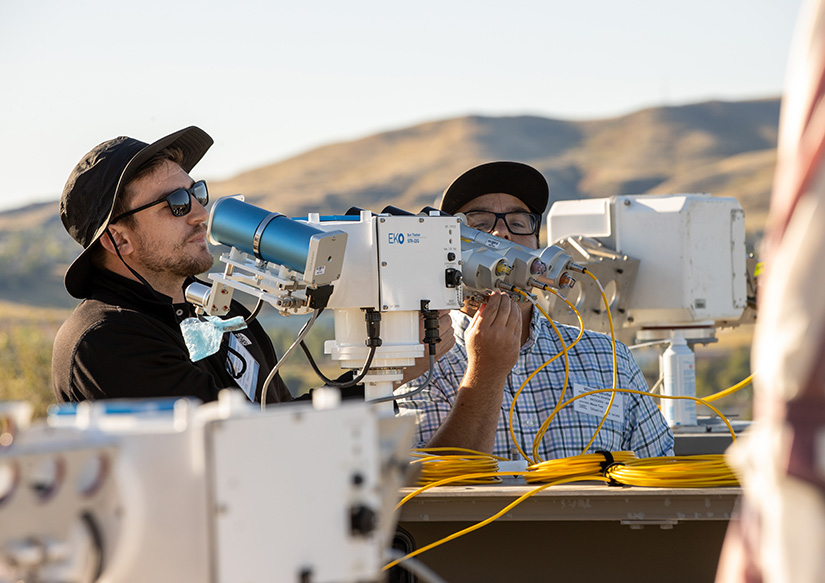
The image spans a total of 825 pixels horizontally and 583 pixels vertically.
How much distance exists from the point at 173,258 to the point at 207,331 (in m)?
0.86

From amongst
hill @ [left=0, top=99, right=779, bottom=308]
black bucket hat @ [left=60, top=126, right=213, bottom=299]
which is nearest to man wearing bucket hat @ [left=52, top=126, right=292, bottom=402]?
black bucket hat @ [left=60, top=126, right=213, bottom=299]

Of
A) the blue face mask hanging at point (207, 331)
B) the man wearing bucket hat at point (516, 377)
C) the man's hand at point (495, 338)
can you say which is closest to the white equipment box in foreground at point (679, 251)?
the man wearing bucket hat at point (516, 377)

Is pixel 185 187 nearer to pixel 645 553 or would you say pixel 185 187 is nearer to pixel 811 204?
pixel 645 553

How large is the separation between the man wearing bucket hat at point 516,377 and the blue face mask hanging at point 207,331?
29.6 inches

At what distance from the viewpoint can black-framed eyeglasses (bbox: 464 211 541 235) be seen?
11.4 feet

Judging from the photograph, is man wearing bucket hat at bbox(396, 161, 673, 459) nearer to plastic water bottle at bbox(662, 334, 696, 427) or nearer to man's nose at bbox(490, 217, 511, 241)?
man's nose at bbox(490, 217, 511, 241)

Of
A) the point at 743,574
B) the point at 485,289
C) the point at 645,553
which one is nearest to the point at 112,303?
the point at 485,289

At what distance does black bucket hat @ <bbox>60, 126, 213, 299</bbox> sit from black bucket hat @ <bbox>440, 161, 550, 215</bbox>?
0.94 meters

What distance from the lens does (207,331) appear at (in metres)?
2.49

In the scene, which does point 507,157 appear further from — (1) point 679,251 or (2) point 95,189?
(2) point 95,189

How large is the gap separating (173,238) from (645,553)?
175 centimetres

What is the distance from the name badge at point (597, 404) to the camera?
10.6 ft

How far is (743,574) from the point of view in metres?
1.16

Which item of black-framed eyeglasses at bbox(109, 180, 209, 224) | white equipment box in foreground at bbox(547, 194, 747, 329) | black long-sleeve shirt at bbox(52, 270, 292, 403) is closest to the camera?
black long-sleeve shirt at bbox(52, 270, 292, 403)
